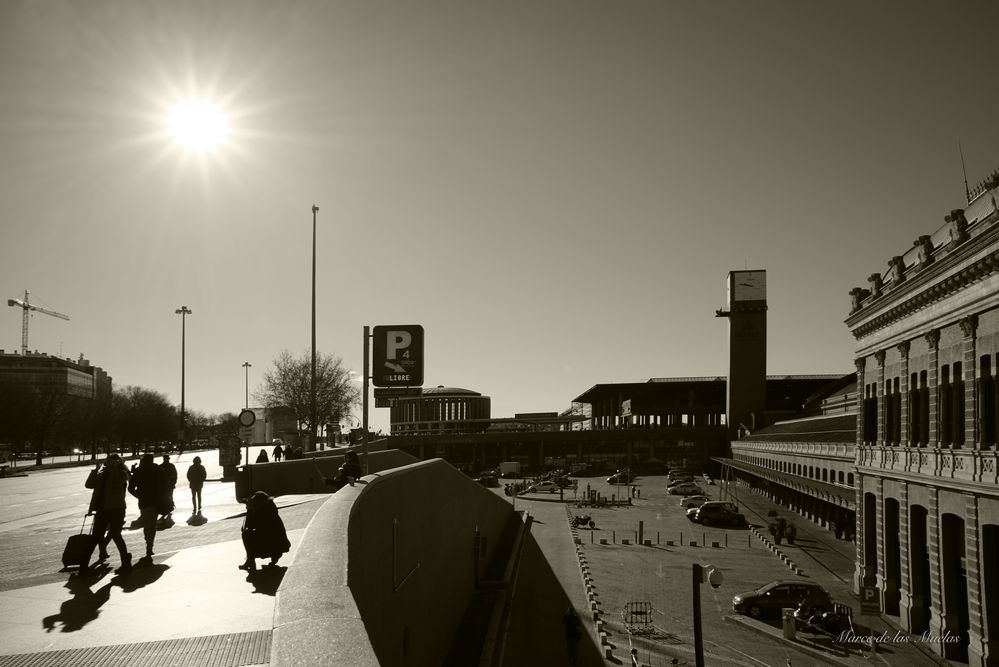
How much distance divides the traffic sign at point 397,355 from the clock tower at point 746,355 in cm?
9596

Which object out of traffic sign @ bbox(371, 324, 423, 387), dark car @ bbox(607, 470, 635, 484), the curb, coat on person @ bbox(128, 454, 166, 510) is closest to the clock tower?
dark car @ bbox(607, 470, 635, 484)

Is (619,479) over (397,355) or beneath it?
beneath

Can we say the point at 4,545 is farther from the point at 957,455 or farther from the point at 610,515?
the point at 610,515

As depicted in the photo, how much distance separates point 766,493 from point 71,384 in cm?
14360

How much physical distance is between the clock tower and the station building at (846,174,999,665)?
78482 millimetres

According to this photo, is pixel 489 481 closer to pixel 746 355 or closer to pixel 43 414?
pixel 746 355

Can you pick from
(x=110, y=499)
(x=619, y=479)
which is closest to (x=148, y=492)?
(x=110, y=499)

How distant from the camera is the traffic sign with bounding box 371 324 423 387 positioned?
20.8 meters

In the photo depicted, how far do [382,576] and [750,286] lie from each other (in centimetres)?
10848

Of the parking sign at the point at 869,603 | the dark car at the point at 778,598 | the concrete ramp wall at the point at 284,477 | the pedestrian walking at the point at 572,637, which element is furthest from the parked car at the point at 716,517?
the concrete ramp wall at the point at 284,477

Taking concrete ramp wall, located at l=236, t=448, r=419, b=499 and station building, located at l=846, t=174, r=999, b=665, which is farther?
concrete ramp wall, located at l=236, t=448, r=419, b=499

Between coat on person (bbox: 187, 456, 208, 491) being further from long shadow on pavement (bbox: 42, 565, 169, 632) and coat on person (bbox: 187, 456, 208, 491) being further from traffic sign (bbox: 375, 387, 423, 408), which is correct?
long shadow on pavement (bbox: 42, 565, 169, 632)

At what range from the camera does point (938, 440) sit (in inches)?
979

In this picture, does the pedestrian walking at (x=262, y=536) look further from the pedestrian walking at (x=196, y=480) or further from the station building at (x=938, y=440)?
the station building at (x=938, y=440)
